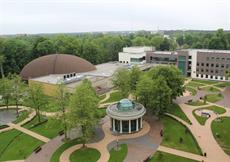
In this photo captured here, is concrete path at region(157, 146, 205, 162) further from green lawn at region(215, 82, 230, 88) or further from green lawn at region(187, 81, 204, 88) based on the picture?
Result: green lawn at region(215, 82, 230, 88)

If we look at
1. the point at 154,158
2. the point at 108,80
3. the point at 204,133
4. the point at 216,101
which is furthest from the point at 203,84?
the point at 154,158

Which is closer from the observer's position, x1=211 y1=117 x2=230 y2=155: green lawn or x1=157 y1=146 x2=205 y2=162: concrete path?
x1=157 y1=146 x2=205 y2=162: concrete path

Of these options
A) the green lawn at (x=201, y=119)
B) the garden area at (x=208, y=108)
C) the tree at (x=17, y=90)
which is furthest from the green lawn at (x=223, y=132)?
the tree at (x=17, y=90)

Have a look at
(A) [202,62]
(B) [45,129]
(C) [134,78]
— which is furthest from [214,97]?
(B) [45,129]

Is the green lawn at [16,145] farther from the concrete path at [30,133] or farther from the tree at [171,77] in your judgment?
the tree at [171,77]

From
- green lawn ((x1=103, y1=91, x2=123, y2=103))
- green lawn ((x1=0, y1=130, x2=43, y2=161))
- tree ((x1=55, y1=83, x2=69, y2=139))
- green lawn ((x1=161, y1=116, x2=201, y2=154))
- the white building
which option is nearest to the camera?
green lawn ((x1=0, y1=130, x2=43, y2=161))

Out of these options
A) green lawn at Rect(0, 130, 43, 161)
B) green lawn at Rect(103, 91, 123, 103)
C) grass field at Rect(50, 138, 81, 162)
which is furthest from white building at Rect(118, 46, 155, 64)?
grass field at Rect(50, 138, 81, 162)
